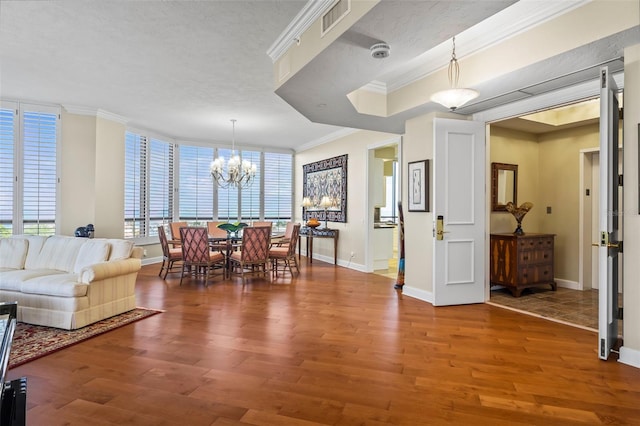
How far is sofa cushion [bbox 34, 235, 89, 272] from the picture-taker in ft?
13.7

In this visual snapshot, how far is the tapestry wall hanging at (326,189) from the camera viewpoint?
24.9 feet

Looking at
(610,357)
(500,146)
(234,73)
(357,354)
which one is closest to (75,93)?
Result: (234,73)

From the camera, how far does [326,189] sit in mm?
8219

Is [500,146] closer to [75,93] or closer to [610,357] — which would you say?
[610,357]

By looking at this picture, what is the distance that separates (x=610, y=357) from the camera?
2.87 meters

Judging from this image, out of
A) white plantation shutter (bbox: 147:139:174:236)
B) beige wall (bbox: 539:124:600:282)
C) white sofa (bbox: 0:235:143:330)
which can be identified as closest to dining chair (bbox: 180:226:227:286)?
white sofa (bbox: 0:235:143:330)

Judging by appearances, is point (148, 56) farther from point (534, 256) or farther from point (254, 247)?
point (534, 256)

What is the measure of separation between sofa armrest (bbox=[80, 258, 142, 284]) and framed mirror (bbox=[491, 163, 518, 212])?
515 cm

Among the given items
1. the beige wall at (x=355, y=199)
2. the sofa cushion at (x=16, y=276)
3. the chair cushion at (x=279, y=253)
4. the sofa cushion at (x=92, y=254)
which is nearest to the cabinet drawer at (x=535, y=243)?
the beige wall at (x=355, y=199)

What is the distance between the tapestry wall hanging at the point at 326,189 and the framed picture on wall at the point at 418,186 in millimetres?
2648

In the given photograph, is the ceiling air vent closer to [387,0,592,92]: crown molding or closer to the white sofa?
[387,0,592,92]: crown molding

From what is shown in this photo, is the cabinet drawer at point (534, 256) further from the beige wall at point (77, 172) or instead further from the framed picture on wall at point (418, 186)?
the beige wall at point (77, 172)

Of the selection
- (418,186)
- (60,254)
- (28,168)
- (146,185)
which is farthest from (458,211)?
(28,168)

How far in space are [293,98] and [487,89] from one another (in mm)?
2081
